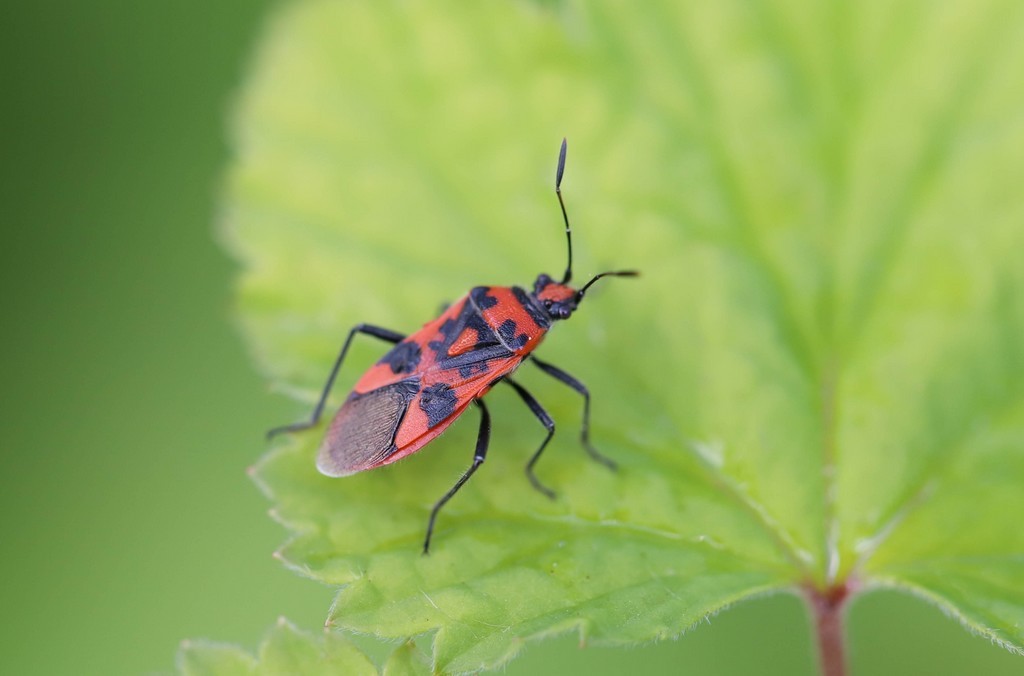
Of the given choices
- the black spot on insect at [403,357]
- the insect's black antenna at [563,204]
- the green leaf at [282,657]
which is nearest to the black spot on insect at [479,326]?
the black spot on insect at [403,357]

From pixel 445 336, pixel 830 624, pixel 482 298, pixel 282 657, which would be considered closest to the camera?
pixel 282 657

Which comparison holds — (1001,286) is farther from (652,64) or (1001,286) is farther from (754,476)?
(652,64)

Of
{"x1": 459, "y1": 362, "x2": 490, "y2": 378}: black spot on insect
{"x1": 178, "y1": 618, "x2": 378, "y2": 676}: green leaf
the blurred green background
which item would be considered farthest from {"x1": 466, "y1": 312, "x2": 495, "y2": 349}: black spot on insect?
{"x1": 178, "y1": 618, "x2": 378, "y2": 676}: green leaf

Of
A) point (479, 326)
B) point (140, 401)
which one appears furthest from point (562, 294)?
point (140, 401)

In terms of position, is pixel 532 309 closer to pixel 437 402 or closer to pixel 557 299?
pixel 557 299

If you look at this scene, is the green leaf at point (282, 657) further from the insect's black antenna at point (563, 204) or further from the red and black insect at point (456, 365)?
the insect's black antenna at point (563, 204)

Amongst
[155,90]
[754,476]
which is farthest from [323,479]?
[155,90]
